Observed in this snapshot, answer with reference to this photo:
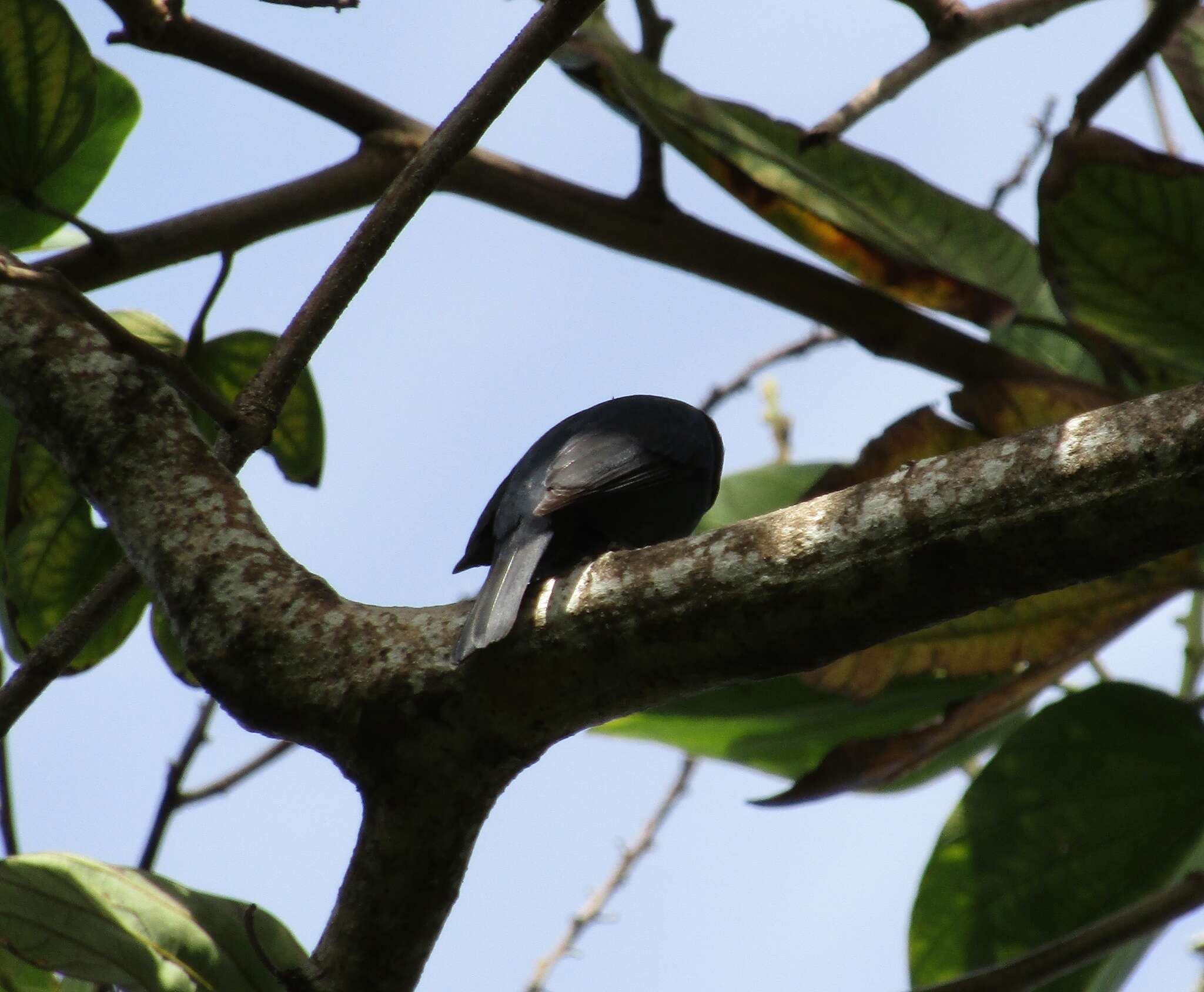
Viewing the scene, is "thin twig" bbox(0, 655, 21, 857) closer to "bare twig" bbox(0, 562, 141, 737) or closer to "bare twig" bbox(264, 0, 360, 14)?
"bare twig" bbox(0, 562, 141, 737)

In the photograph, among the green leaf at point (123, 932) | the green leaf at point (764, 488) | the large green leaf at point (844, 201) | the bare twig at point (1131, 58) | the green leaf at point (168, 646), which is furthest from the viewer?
the green leaf at point (764, 488)

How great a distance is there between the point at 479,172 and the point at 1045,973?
2235 millimetres

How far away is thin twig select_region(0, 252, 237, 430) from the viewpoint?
2102 millimetres

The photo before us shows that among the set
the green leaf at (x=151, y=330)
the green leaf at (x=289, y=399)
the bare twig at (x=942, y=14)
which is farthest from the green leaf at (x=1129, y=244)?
the green leaf at (x=151, y=330)

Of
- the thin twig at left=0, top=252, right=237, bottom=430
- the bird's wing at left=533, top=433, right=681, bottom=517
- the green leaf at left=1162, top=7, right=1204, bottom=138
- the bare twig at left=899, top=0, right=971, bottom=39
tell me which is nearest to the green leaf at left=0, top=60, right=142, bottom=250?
the thin twig at left=0, top=252, right=237, bottom=430

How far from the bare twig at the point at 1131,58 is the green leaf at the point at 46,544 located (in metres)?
2.49

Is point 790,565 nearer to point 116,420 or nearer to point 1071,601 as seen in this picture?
point 116,420

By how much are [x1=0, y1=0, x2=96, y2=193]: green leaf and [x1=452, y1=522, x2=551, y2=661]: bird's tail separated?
129 cm

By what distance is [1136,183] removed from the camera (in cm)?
282

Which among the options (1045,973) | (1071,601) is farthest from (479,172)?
(1045,973)

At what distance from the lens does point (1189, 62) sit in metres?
2.94

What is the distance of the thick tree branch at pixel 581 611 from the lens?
1606mm

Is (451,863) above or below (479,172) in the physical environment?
below

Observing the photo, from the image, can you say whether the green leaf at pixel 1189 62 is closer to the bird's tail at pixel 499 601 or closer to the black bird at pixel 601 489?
the black bird at pixel 601 489
